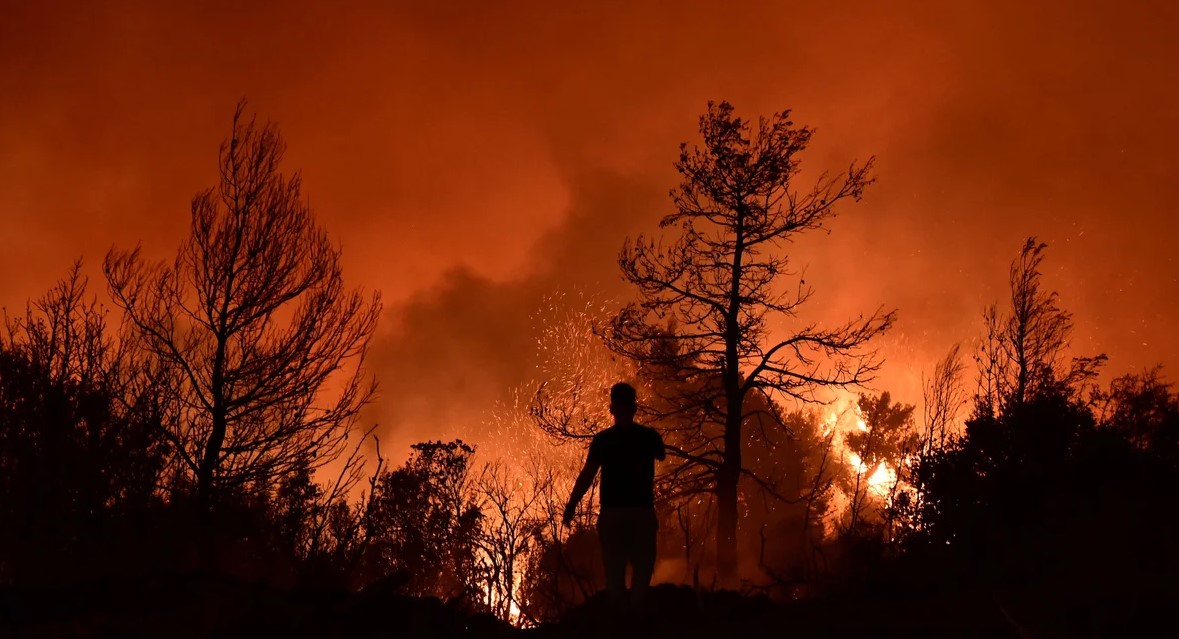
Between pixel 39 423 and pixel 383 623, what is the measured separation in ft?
42.0

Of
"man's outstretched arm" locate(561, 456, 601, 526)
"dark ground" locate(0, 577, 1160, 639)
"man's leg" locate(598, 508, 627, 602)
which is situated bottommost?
"dark ground" locate(0, 577, 1160, 639)

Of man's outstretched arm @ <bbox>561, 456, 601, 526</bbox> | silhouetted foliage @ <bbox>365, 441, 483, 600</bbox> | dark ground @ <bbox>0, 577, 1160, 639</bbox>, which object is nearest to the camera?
dark ground @ <bbox>0, 577, 1160, 639</bbox>

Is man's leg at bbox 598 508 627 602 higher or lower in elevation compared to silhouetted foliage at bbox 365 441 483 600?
lower

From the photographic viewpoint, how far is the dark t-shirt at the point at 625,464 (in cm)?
814

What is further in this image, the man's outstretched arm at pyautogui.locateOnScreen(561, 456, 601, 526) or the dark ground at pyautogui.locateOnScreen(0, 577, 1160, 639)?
the man's outstretched arm at pyautogui.locateOnScreen(561, 456, 601, 526)

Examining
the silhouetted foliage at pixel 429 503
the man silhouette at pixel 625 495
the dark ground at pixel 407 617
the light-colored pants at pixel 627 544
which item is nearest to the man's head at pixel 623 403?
the man silhouette at pixel 625 495

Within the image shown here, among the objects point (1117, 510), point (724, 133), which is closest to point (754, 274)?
point (724, 133)

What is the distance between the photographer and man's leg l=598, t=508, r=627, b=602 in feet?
26.7

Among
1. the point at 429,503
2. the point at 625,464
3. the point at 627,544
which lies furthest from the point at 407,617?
the point at 429,503

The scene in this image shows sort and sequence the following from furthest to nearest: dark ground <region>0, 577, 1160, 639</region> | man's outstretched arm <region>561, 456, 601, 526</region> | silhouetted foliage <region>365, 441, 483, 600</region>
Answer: silhouetted foliage <region>365, 441, 483, 600</region> → man's outstretched arm <region>561, 456, 601, 526</region> → dark ground <region>0, 577, 1160, 639</region>

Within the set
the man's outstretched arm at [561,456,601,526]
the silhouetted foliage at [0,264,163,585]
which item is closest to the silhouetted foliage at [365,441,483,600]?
the silhouetted foliage at [0,264,163,585]

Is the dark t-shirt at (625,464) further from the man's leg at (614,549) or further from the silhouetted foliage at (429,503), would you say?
the silhouetted foliage at (429,503)

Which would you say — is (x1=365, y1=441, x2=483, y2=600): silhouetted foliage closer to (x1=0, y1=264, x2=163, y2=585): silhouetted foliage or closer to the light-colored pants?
(x1=0, y1=264, x2=163, y2=585): silhouetted foliage

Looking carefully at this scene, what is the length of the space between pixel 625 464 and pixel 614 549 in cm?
73
